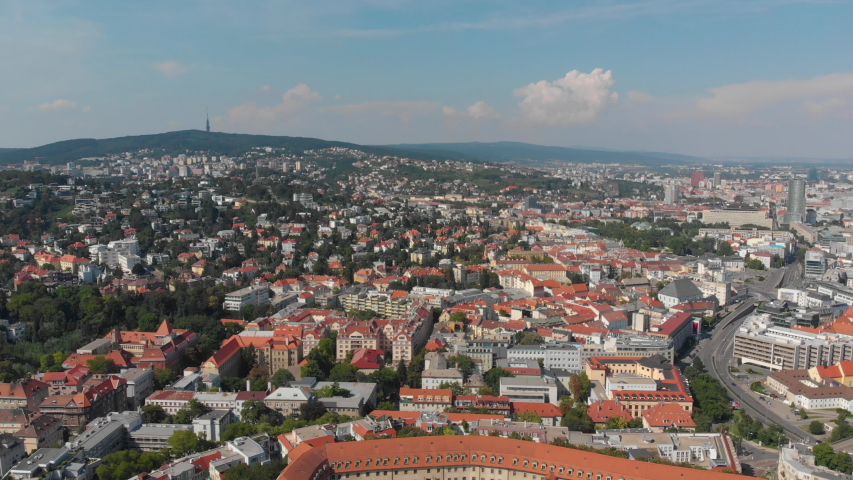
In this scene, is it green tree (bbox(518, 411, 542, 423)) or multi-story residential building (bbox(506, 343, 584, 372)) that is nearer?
green tree (bbox(518, 411, 542, 423))

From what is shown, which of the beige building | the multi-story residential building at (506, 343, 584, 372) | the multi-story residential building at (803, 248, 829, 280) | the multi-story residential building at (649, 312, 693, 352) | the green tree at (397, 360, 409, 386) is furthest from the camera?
the beige building

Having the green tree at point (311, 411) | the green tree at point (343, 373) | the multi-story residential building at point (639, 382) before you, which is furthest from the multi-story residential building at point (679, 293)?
the green tree at point (311, 411)

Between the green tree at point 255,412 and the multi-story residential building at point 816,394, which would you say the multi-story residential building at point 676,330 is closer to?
the multi-story residential building at point 816,394

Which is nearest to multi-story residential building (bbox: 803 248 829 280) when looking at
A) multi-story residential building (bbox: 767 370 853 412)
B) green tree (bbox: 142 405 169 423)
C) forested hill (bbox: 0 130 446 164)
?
multi-story residential building (bbox: 767 370 853 412)

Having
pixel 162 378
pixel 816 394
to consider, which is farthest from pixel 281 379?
pixel 816 394

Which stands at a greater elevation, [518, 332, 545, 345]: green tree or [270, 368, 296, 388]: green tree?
[518, 332, 545, 345]: green tree

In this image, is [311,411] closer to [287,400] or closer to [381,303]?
[287,400]

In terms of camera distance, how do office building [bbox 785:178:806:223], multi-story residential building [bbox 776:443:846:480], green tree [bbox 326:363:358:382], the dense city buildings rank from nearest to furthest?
multi-story residential building [bbox 776:443:846:480], the dense city buildings, green tree [bbox 326:363:358:382], office building [bbox 785:178:806:223]

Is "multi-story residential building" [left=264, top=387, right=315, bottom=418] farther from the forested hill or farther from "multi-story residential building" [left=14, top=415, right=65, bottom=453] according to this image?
the forested hill
